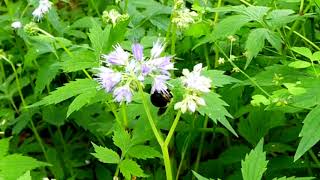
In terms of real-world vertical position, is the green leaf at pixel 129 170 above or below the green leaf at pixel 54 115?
above

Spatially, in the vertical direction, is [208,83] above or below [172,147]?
above

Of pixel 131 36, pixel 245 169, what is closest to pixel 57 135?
pixel 131 36

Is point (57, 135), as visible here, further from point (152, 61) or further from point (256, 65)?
point (152, 61)

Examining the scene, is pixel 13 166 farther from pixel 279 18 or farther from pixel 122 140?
pixel 279 18

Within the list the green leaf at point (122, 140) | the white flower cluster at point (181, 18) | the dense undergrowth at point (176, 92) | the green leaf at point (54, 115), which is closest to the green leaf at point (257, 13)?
the dense undergrowth at point (176, 92)

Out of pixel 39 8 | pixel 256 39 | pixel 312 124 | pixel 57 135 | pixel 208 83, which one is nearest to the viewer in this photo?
pixel 208 83

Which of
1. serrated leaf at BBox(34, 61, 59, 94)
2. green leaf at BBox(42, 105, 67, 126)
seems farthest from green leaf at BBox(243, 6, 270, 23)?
green leaf at BBox(42, 105, 67, 126)

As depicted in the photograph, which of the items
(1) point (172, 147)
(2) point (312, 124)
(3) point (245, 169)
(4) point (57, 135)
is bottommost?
(4) point (57, 135)

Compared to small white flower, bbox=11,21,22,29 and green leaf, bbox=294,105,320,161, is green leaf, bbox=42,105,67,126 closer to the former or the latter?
small white flower, bbox=11,21,22,29

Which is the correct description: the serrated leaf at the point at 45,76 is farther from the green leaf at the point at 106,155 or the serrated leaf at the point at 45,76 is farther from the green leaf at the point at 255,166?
the green leaf at the point at 255,166
